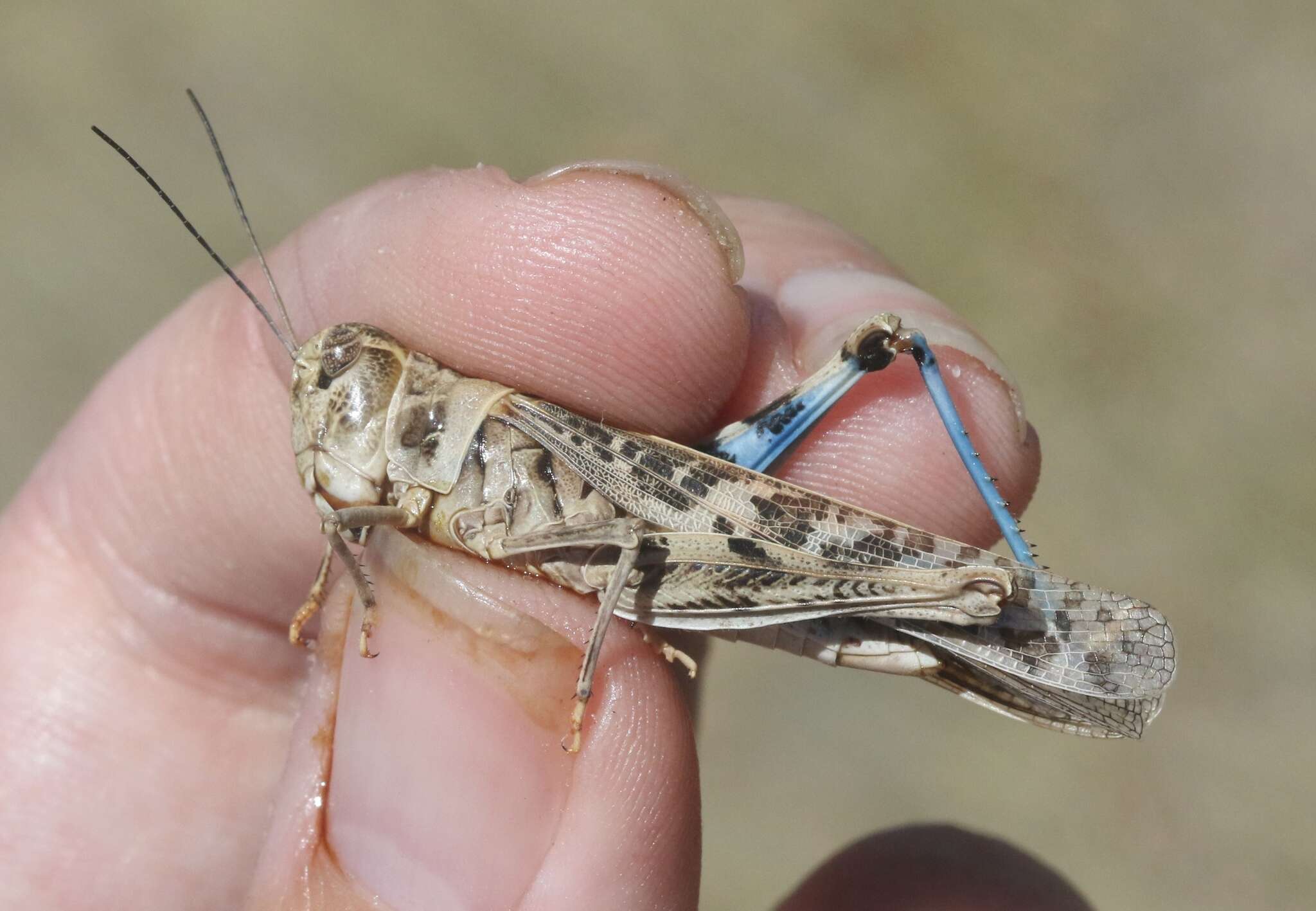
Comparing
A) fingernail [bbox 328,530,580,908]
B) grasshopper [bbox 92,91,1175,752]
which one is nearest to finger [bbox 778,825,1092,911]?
grasshopper [bbox 92,91,1175,752]

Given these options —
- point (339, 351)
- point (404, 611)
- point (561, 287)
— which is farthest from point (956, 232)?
point (404, 611)

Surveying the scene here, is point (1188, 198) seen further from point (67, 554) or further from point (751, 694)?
point (67, 554)

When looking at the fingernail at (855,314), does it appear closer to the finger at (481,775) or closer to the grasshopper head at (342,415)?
the finger at (481,775)

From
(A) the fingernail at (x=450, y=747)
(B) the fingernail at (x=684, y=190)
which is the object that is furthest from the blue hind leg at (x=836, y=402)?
(A) the fingernail at (x=450, y=747)

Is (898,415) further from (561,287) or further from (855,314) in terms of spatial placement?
(561,287)

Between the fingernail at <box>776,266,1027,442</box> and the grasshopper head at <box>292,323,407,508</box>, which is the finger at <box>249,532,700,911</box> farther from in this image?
the fingernail at <box>776,266,1027,442</box>
